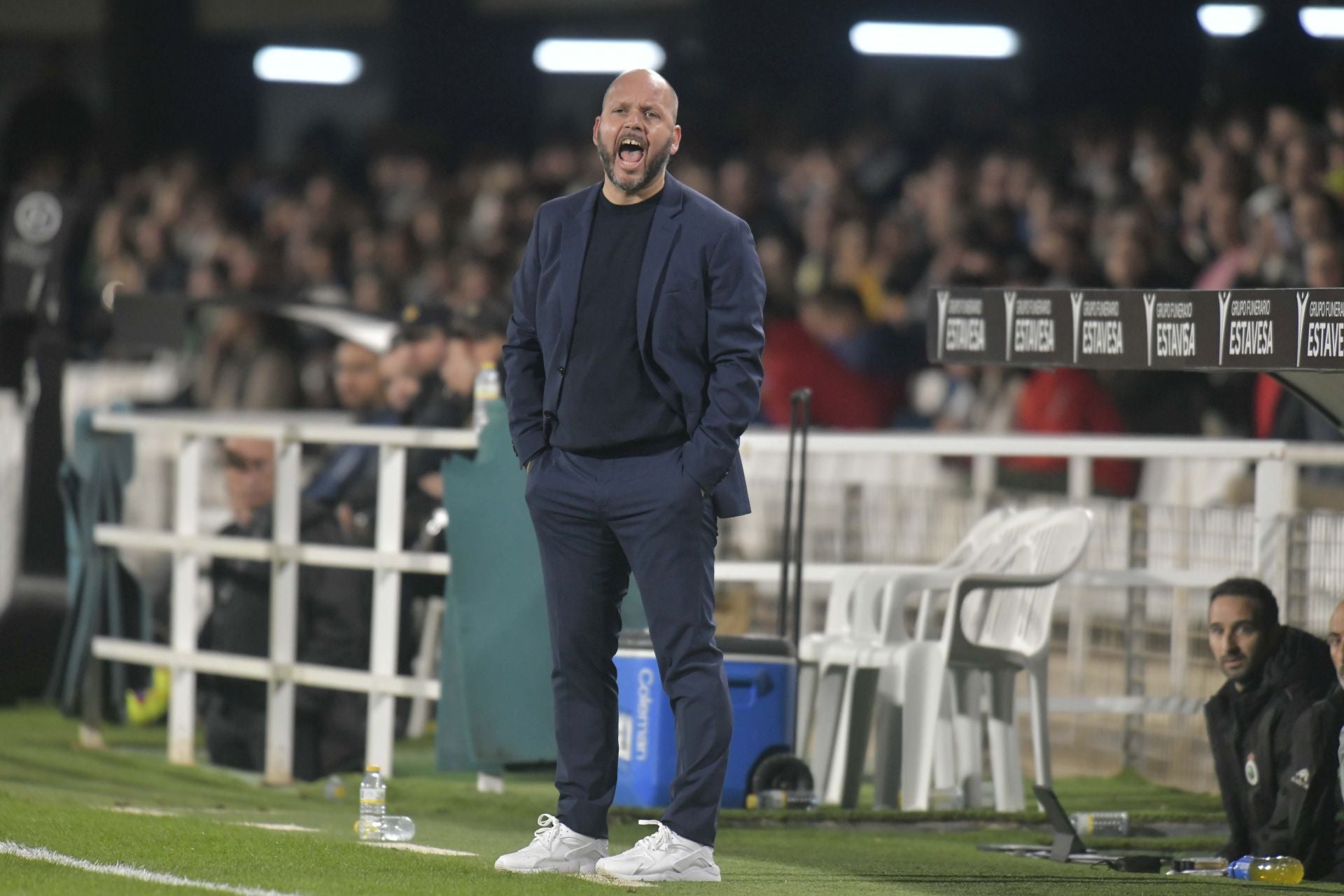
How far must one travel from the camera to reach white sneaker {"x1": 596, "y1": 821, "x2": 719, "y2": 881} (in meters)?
5.65

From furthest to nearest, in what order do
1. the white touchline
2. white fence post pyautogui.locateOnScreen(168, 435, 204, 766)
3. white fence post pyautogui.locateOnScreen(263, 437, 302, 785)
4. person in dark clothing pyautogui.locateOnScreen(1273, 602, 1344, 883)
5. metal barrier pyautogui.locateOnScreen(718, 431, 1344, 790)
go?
white fence post pyautogui.locateOnScreen(168, 435, 204, 766), white fence post pyautogui.locateOnScreen(263, 437, 302, 785), metal barrier pyautogui.locateOnScreen(718, 431, 1344, 790), person in dark clothing pyautogui.locateOnScreen(1273, 602, 1344, 883), the white touchline

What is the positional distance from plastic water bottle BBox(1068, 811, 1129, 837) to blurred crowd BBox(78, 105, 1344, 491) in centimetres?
374

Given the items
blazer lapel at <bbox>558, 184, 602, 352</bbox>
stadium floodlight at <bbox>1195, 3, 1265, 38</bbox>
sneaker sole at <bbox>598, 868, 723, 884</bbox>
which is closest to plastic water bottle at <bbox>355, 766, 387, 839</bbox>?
sneaker sole at <bbox>598, 868, 723, 884</bbox>

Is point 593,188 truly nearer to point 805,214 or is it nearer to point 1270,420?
point 1270,420

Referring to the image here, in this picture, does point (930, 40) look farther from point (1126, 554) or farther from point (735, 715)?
point (735, 715)

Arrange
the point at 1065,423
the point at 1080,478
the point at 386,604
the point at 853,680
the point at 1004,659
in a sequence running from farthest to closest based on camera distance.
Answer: the point at 1065,423 < the point at 1080,478 < the point at 386,604 < the point at 853,680 < the point at 1004,659

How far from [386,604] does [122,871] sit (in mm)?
2990

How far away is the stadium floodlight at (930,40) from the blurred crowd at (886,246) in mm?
2618

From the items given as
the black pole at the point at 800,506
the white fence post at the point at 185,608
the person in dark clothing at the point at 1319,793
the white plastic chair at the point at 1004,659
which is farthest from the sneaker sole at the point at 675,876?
the white fence post at the point at 185,608

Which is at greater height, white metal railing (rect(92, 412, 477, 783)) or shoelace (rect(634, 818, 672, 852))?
white metal railing (rect(92, 412, 477, 783))

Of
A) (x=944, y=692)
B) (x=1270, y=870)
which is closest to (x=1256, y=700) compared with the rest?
(x=1270, y=870)

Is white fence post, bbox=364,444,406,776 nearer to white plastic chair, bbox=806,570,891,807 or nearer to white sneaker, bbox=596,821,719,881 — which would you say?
white plastic chair, bbox=806,570,891,807

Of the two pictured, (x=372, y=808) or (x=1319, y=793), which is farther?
(x=372, y=808)

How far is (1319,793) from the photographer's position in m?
6.51
